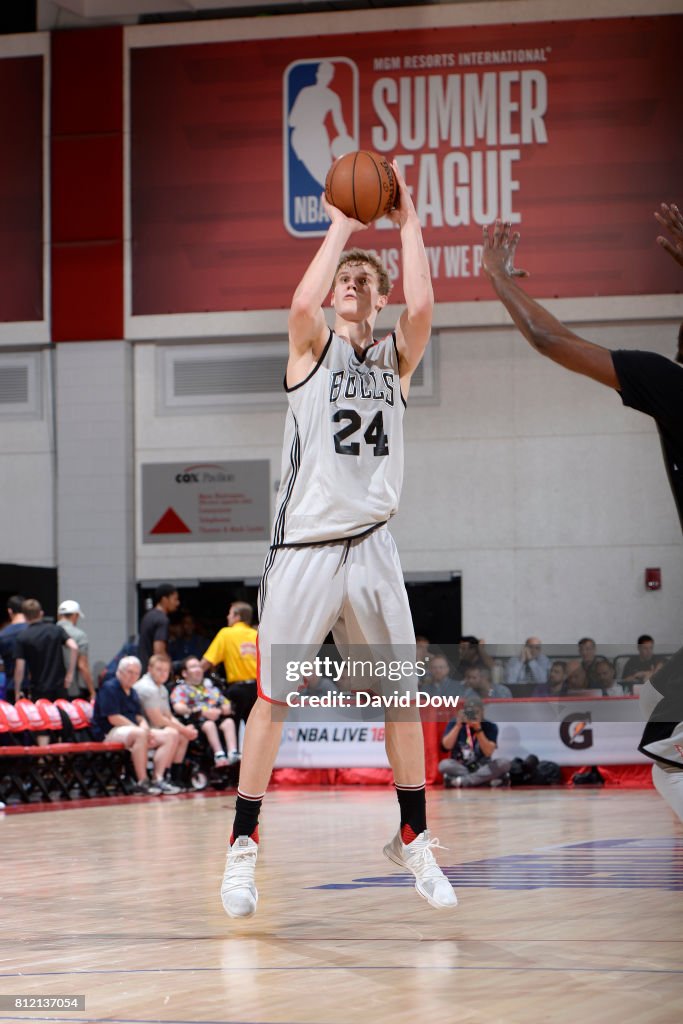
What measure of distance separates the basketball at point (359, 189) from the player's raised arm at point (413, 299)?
0.09 meters

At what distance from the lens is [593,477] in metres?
17.4

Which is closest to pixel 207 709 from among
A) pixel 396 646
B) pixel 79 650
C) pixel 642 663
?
pixel 79 650

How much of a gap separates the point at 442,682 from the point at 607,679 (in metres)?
1.82

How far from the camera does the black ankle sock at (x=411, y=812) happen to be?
4.48m

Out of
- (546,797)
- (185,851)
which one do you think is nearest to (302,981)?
(185,851)

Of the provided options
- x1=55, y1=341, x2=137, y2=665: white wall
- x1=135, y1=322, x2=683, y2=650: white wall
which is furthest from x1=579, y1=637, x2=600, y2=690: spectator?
x1=55, y1=341, x2=137, y2=665: white wall

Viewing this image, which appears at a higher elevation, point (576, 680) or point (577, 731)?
point (576, 680)

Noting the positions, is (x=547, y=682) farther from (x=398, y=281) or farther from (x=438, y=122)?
(x=438, y=122)

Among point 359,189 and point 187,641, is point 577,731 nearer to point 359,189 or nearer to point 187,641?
point 187,641

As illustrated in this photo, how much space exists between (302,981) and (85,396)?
1554 centimetres

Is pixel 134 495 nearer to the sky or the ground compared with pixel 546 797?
nearer to the sky

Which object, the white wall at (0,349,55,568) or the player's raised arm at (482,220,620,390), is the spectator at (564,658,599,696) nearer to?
the white wall at (0,349,55,568)

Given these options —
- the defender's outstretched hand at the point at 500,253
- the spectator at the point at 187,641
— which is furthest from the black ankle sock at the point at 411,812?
the spectator at the point at 187,641

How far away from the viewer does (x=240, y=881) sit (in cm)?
435
